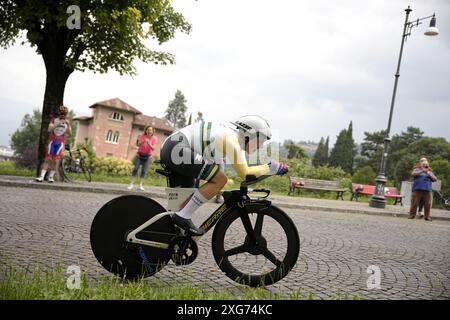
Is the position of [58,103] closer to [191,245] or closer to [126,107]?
[191,245]

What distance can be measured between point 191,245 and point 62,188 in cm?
826

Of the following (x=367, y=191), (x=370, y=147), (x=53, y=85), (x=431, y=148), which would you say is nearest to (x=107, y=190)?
(x=53, y=85)

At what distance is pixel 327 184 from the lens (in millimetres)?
19250

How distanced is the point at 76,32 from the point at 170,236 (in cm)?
1005

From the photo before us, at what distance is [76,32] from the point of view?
37.1ft

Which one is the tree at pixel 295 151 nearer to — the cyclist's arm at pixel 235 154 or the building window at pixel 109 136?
the building window at pixel 109 136

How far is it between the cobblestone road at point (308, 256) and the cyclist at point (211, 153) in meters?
0.82

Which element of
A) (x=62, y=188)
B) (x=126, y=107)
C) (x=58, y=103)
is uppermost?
(x=126, y=107)

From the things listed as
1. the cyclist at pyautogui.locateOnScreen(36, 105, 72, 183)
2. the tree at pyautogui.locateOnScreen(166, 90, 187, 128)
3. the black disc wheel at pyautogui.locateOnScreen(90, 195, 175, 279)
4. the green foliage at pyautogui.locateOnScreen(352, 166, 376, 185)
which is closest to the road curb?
the cyclist at pyautogui.locateOnScreen(36, 105, 72, 183)

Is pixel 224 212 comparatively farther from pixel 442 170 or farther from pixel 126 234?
pixel 442 170

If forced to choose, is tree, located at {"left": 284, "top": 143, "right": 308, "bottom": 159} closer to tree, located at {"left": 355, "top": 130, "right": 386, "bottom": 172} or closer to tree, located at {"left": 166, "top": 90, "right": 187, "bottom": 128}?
tree, located at {"left": 355, "top": 130, "right": 386, "bottom": 172}

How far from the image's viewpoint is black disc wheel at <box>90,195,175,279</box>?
3246mm

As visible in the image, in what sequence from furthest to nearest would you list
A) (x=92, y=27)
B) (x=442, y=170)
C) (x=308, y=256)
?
(x=442, y=170), (x=92, y=27), (x=308, y=256)
